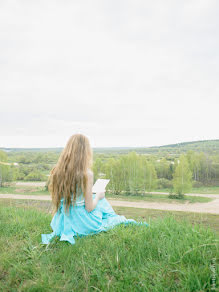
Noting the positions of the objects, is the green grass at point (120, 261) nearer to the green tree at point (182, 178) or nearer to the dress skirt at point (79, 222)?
the dress skirt at point (79, 222)

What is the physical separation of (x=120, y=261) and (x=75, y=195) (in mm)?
925

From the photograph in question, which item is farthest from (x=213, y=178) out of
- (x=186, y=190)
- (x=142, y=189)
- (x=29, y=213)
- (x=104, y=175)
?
(x=29, y=213)

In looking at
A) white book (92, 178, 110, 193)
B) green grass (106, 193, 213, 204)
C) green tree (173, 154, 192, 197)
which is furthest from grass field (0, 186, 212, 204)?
white book (92, 178, 110, 193)

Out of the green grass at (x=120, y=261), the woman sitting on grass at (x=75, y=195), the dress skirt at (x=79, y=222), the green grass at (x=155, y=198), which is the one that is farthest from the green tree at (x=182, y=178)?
the green grass at (x=120, y=261)

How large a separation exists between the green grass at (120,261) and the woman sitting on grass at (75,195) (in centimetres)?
21

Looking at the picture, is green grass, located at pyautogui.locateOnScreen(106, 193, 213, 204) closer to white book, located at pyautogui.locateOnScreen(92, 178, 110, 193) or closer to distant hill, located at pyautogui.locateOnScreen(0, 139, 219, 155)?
distant hill, located at pyautogui.locateOnScreen(0, 139, 219, 155)

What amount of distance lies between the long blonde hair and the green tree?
11040mm

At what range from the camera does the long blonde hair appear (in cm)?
244

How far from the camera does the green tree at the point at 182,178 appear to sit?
1288cm

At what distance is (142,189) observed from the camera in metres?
14.1

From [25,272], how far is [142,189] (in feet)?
41.8

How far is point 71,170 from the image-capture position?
96.6 inches

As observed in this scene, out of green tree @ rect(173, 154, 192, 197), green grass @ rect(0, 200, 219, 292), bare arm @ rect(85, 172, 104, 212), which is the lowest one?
green tree @ rect(173, 154, 192, 197)

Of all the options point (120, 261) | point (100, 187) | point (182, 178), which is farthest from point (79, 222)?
point (182, 178)
